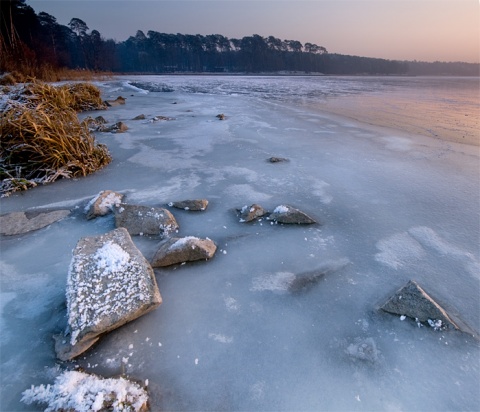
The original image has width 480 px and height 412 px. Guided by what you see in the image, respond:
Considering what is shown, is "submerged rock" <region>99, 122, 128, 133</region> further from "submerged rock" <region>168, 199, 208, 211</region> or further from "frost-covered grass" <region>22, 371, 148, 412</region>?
"frost-covered grass" <region>22, 371, 148, 412</region>

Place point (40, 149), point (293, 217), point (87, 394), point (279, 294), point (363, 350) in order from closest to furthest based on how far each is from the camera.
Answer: point (87, 394), point (363, 350), point (279, 294), point (293, 217), point (40, 149)

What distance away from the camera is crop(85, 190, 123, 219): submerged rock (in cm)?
235

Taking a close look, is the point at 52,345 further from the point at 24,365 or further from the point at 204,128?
the point at 204,128

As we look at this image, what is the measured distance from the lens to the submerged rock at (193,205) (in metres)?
2.48

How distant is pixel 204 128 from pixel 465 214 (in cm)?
444

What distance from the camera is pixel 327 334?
4.46 feet

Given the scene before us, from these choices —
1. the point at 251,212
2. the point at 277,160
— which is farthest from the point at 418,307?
the point at 277,160

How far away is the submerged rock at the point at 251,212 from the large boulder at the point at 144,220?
0.51 meters

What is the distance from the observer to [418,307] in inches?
55.7

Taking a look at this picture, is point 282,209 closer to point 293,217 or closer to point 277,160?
point 293,217

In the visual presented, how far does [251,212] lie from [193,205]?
0.49 m

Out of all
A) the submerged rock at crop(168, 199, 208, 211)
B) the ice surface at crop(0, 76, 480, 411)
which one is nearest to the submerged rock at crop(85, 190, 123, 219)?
the ice surface at crop(0, 76, 480, 411)

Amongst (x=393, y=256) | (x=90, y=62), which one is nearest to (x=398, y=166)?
(x=393, y=256)

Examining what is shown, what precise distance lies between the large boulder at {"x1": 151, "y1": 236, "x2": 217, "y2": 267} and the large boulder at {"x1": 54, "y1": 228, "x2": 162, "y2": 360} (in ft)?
0.64
